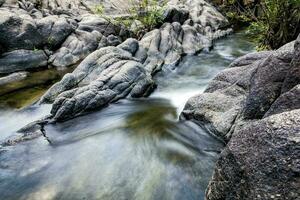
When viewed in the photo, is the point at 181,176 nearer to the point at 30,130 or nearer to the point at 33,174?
the point at 33,174

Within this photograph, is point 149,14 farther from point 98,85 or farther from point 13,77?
point 98,85

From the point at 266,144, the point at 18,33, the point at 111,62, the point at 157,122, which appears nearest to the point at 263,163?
the point at 266,144

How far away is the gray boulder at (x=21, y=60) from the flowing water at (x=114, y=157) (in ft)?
18.5

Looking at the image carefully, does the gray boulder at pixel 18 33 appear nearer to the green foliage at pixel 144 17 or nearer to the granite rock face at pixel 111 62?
the granite rock face at pixel 111 62

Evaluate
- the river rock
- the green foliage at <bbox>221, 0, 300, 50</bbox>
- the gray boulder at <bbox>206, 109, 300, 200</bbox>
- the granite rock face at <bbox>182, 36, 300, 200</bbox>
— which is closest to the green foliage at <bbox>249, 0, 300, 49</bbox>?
the green foliage at <bbox>221, 0, 300, 50</bbox>

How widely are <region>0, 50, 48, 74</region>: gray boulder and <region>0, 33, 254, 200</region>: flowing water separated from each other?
562cm

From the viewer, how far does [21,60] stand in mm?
17484

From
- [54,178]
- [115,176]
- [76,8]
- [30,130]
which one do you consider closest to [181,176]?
[115,176]

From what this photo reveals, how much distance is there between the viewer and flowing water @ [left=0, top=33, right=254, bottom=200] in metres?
6.95

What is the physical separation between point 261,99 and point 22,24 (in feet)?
49.7

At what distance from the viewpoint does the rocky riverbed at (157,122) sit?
445cm

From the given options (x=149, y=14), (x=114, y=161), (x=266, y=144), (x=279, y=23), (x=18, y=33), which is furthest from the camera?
(x=149, y=14)

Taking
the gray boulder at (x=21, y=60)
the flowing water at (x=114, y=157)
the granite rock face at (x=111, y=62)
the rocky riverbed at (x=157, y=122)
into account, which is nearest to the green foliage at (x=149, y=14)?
the granite rock face at (x=111, y=62)

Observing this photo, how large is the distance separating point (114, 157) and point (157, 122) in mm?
2133
